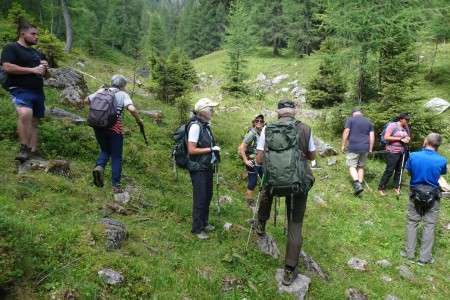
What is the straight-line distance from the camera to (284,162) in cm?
Answer: 477

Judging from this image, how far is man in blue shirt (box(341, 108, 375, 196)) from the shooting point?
34.4 ft

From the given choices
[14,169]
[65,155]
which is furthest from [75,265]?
[65,155]

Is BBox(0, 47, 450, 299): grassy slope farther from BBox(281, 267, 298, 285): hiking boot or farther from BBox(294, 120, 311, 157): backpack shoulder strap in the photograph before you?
BBox(294, 120, 311, 157): backpack shoulder strap

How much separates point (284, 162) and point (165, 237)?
2537 millimetres

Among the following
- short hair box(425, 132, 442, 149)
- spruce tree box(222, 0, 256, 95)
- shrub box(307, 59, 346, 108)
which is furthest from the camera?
spruce tree box(222, 0, 256, 95)

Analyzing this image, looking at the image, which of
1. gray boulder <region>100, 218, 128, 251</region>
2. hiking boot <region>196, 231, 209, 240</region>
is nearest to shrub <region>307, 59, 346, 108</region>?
hiking boot <region>196, 231, 209, 240</region>

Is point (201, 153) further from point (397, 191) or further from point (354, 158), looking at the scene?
point (397, 191)

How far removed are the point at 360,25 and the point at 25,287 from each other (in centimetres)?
1493

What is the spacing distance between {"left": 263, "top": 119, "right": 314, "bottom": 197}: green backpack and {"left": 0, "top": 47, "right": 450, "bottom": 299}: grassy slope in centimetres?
→ 155

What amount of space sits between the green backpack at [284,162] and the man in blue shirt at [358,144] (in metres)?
6.36

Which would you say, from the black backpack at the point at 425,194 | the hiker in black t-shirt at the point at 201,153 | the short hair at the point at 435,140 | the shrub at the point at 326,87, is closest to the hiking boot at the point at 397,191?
the black backpack at the point at 425,194

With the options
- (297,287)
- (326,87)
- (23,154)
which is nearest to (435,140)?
(297,287)

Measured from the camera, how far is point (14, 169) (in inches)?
246

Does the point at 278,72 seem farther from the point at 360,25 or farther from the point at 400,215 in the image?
the point at 400,215
